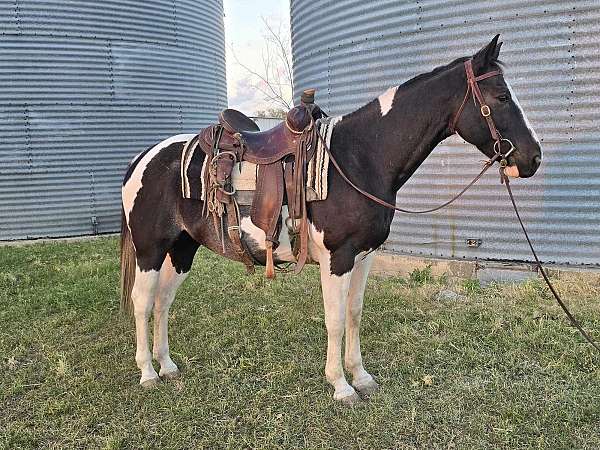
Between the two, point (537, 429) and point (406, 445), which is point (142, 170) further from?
point (537, 429)

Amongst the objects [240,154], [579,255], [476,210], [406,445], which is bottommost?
[406,445]

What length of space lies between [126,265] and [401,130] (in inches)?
90.7

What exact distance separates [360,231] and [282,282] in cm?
298

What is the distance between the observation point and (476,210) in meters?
5.45

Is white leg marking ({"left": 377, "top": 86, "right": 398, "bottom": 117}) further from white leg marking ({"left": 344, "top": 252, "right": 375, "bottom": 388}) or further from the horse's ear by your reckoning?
white leg marking ({"left": 344, "top": 252, "right": 375, "bottom": 388})

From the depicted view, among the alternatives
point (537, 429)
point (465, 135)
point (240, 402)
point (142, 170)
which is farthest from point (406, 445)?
point (142, 170)

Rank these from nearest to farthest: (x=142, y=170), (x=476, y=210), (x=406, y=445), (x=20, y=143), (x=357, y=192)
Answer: (x=406, y=445) < (x=357, y=192) < (x=142, y=170) < (x=476, y=210) < (x=20, y=143)

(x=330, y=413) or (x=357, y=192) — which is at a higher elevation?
(x=357, y=192)

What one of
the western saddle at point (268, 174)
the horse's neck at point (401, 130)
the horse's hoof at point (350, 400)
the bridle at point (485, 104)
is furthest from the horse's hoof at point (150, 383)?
the bridle at point (485, 104)

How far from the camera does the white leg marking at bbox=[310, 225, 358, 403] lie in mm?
3018

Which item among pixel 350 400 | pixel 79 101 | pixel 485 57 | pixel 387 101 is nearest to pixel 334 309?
pixel 350 400

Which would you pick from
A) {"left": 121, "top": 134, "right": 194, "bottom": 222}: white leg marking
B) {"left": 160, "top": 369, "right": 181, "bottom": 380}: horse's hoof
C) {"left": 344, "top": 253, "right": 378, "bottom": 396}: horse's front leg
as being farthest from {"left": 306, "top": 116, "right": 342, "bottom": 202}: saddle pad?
{"left": 160, "top": 369, "right": 181, "bottom": 380}: horse's hoof

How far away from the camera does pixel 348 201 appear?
9.61 feet

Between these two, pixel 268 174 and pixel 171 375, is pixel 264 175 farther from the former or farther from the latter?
pixel 171 375
